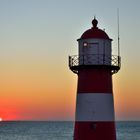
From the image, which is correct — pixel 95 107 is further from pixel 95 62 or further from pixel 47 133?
pixel 47 133

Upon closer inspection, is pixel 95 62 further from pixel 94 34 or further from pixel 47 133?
pixel 47 133

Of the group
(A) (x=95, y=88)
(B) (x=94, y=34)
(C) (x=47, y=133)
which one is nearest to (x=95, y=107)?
(A) (x=95, y=88)

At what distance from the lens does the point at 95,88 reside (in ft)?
49.0

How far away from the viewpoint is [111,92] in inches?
598

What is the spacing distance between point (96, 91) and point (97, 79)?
422 mm

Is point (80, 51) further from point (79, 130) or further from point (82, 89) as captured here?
point (79, 130)

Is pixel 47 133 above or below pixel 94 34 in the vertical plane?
below

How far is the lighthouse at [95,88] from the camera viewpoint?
1482 centimetres

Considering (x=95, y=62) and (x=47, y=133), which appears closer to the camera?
(x=95, y=62)

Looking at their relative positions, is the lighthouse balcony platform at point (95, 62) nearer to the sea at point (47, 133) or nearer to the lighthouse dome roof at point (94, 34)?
the lighthouse dome roof at point (94, 34)

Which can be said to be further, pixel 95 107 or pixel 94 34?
pixel 94 34

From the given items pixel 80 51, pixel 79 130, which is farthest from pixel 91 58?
pixel 79 130

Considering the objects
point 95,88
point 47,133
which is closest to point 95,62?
point 95,88

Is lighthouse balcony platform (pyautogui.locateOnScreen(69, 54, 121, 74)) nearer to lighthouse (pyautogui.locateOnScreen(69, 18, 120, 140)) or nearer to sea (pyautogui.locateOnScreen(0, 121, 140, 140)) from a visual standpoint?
lighthouse (pyautogui.locateOnScreen(69, 18, 120, 140))
